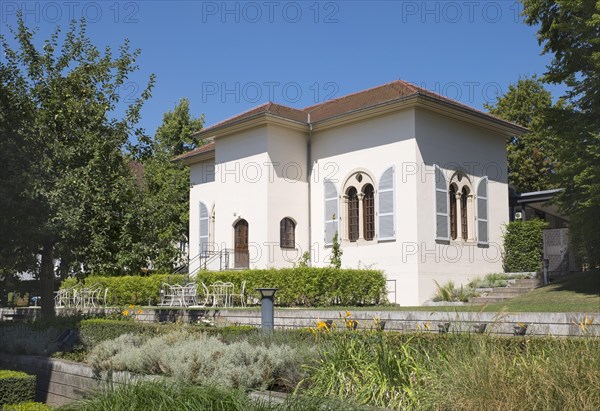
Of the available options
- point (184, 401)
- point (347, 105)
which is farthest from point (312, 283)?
point (184, 401)

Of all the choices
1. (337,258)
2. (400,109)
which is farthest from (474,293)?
(400,109)

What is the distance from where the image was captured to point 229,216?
24875 millimetres

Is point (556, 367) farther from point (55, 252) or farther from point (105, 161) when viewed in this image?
point (55, 252)

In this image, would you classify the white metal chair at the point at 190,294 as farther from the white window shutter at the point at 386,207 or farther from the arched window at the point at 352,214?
the white window shutter at the point at 386,207

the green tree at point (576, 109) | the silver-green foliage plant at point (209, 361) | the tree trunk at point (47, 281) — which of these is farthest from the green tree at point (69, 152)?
the green tree at point (576, 109)

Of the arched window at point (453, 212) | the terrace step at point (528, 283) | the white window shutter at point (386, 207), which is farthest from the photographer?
the arched window at point (453, 212)

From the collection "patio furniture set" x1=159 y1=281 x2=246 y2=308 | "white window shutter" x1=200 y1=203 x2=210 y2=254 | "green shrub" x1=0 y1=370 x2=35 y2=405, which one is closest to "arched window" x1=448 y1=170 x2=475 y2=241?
"patio furniture set" x1=159 y1=281 x2=246 y2=308

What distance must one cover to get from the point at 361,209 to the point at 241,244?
4814 mm

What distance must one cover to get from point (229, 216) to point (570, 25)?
13477mm

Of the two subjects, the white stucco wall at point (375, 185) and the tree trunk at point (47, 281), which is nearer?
the tree trunk at point (47, 281)

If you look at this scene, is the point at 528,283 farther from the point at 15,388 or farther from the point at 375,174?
the point at 15,388

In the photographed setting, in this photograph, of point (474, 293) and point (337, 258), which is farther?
point (337, 258)

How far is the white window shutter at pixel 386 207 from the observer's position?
2152 cm

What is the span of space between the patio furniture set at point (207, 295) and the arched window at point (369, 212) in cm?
493
